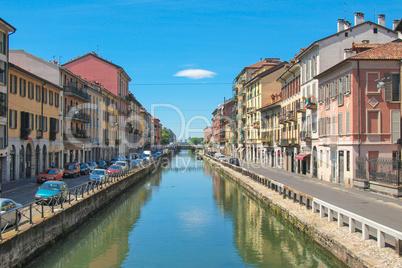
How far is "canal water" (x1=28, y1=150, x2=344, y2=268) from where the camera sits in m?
15.2

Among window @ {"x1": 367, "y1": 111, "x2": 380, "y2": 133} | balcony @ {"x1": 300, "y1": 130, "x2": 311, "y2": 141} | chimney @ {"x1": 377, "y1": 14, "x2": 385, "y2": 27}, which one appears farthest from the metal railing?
chimney @ {"x1": 377, "y1": 14, "x2": 385, "y2": 27}

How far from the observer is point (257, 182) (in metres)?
A: 36.4

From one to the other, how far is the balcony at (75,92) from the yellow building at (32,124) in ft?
6.62

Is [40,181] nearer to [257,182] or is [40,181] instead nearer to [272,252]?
[257,182]

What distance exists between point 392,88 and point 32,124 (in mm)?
30361

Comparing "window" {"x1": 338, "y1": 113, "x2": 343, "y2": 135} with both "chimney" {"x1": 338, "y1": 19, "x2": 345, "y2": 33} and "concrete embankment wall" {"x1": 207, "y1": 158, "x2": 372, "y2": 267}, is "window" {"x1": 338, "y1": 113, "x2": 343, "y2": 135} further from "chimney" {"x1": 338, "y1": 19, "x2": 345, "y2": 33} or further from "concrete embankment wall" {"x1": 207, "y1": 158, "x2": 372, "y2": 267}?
"chimney" {"x1": 338, "y1": 19, "x2": 345, "y2": 33}

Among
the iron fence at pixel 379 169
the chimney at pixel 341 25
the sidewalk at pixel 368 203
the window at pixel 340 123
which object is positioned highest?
the chimney at pixel 341 25

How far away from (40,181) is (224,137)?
3758 inches

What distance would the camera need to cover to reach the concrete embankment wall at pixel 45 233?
12.0 meters

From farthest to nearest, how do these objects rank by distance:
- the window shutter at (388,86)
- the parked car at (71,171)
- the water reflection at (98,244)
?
the parked car at (71,171), the window shutter at (388,86), the water reflection at (98,244)

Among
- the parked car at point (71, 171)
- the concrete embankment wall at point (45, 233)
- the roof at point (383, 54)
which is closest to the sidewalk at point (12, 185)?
the parked car at point (71, 171)

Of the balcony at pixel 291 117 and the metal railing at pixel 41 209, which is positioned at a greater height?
the balcony at pixel 291 117

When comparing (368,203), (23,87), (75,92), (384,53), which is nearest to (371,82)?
(384,53)

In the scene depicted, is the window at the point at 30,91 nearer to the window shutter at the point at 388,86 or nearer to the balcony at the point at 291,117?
the balcony at the point at 291,117
